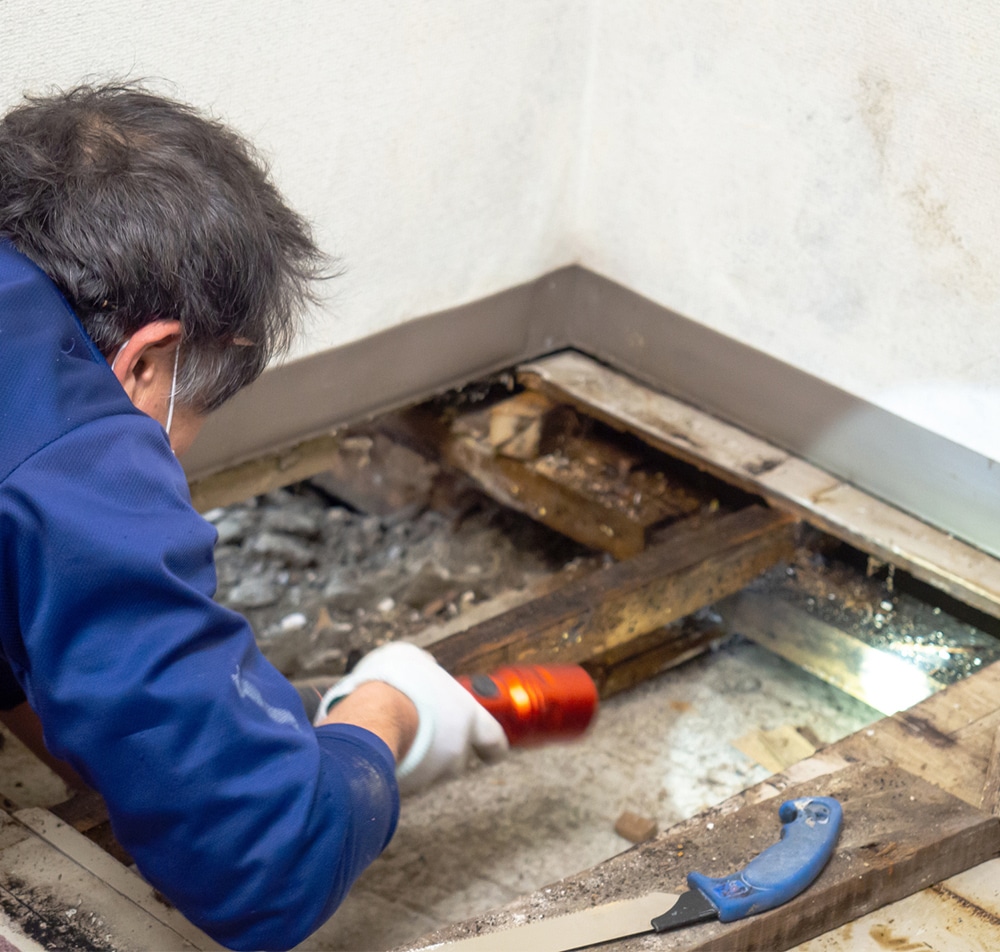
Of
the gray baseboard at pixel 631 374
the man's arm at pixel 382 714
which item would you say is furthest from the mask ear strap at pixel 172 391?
the gray baseboard at pixel 631 374

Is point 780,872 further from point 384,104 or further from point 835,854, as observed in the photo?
point 384,104

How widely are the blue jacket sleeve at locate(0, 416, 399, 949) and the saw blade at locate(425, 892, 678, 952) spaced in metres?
0.18

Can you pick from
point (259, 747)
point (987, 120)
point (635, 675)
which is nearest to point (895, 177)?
point (987, 120)

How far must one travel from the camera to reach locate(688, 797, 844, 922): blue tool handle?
3.75 feet

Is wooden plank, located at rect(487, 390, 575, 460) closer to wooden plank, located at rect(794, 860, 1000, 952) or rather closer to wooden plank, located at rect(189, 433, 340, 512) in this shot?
wooden plank, located at rect(189, 433, 340, 512)

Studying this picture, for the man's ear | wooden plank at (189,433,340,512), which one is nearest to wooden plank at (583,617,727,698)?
wooden plank at (189,433,340,512)

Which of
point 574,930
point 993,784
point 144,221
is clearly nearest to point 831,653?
point 993,784

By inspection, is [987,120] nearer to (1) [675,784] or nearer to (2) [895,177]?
(2) [895,177]

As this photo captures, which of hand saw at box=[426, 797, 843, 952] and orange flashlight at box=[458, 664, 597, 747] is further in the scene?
orange flashlight at box=[458, 664, 597, 747]

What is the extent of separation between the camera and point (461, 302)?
7.53ft

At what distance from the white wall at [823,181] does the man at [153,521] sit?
1.07 meters

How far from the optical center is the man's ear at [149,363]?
108cm

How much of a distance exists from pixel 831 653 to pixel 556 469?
66 cm

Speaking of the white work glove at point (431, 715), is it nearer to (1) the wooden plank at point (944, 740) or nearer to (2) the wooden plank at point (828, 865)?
(2) the wooden plank at point (828, 865)
